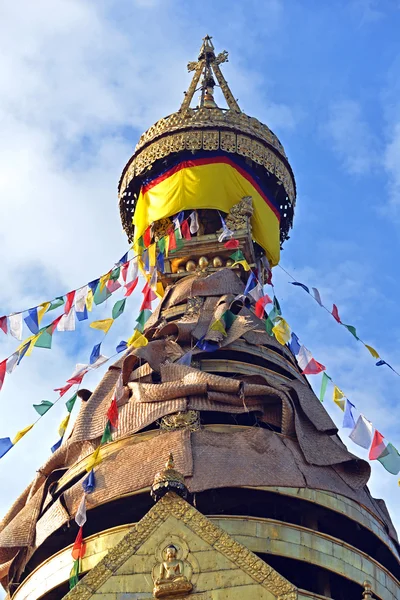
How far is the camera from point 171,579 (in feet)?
45.5

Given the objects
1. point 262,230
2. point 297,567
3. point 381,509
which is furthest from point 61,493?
point 262,230

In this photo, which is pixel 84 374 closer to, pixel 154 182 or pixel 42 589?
pixel 42 589

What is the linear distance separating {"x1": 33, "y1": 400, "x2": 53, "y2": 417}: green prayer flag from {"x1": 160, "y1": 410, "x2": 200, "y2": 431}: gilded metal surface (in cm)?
203

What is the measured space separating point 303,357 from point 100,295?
4.20 meters

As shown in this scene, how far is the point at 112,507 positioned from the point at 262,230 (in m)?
10.4

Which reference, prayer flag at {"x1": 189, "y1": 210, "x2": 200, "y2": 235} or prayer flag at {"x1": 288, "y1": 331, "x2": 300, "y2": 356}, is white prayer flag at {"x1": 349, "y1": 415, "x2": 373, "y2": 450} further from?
prayer flag at {"x1": 189, "y1": 210, "x2": 200, "y2": 235}

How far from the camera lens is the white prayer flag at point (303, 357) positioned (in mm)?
21938

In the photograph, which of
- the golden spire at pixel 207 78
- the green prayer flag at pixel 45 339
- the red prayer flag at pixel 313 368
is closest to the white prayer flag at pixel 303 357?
the red prayer flag at pixel 313 368

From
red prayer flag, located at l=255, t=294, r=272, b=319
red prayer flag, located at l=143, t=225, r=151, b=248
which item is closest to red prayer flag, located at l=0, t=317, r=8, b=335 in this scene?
red prayer flag, located at l=255, t=294, r=272, b=319

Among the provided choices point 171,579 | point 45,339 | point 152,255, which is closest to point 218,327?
point 45,339

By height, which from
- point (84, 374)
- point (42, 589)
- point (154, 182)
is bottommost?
point (42, 589)

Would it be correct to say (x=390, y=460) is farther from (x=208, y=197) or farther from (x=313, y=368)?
(x=208, y=197)

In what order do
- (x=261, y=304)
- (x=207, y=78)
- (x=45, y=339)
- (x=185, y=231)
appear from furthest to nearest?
(x=207, y=78)
(x=185, y=231)
(x=261, y=304)
(x=45, y=339)

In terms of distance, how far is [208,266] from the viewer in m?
26.6
